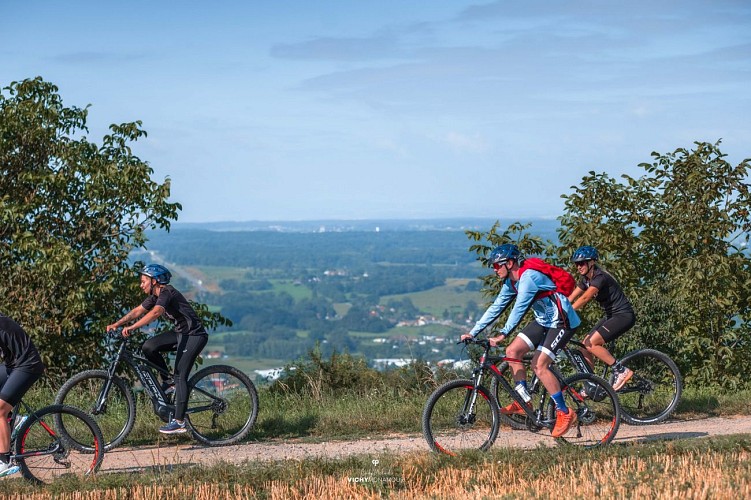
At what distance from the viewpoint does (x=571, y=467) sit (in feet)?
26.0

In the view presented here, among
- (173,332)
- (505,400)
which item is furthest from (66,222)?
(505,400)

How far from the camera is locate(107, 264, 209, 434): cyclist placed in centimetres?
962

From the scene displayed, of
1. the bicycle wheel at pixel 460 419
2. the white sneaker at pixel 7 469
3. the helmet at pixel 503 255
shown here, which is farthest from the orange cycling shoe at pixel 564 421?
the white sneaker at pixel 7 469

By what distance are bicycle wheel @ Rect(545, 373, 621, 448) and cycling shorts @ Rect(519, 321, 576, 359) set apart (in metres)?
0.41

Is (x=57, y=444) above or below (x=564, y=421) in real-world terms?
below

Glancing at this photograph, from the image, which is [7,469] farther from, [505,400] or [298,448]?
[505,400]

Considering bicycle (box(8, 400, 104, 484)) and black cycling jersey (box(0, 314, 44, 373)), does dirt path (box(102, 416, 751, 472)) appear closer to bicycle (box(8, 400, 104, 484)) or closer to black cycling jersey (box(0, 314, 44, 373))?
bicycle (box(8, 400, 104, 484))

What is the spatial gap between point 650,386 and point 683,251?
3.74 m

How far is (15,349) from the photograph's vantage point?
25.8ft

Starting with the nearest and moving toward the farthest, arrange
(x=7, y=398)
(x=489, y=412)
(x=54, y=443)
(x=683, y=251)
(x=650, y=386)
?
1. (x=7, y=398)
2. (x=54, y=443)
3. (x=489, y=412)
4. (x=650, y=386)
5. (x=683, y=251)

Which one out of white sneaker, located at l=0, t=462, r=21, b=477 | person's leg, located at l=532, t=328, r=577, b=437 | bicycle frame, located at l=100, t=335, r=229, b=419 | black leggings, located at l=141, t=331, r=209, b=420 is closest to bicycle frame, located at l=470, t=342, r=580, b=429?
person's leg, located at l=532, t=328, r=577, b=437

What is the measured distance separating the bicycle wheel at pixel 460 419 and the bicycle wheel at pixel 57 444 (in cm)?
298

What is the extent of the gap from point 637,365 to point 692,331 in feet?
8.69

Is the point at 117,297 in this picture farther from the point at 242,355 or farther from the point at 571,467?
the point at 242,355
